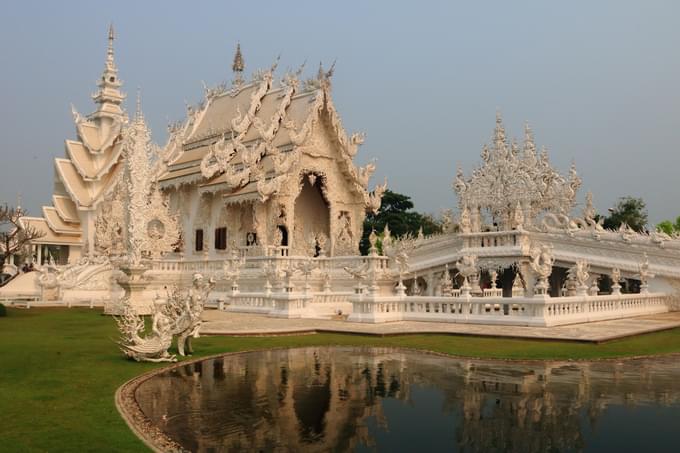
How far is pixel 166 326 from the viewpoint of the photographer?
920 centimetres

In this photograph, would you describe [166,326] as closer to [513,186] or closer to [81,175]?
[513,186]

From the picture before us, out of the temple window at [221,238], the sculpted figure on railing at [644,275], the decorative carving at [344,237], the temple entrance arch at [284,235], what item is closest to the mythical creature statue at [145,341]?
the sculpted figure on railing at [644,275]

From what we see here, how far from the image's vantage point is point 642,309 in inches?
660

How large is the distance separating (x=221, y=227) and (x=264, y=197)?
4.00 metres

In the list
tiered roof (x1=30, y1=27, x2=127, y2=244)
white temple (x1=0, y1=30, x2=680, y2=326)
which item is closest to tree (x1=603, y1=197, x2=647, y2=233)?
white temple (x1=0, y1=30, x2=680, y2=326)

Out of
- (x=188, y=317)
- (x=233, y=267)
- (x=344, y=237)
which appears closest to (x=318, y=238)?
(x=344, y=237)

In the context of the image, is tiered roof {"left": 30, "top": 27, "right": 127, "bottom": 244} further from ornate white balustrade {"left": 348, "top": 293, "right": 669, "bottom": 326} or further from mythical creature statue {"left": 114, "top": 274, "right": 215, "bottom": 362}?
mythical creature statue {"left": 114, "top": 274, "right": 215, "bottom": 362}

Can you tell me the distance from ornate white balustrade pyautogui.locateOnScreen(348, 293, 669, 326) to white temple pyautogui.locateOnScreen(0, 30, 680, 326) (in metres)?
0.04

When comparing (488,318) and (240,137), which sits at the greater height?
(240,137)

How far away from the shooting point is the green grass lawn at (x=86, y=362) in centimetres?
522

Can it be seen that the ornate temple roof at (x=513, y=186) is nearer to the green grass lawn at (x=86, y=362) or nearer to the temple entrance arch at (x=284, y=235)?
the temple entrance arch at (x=284, y=235)

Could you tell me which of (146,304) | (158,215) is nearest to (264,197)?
(158,215)

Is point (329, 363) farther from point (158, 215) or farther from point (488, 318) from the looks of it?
point (158, 215)

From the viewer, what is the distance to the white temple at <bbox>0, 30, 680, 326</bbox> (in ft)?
55.3
